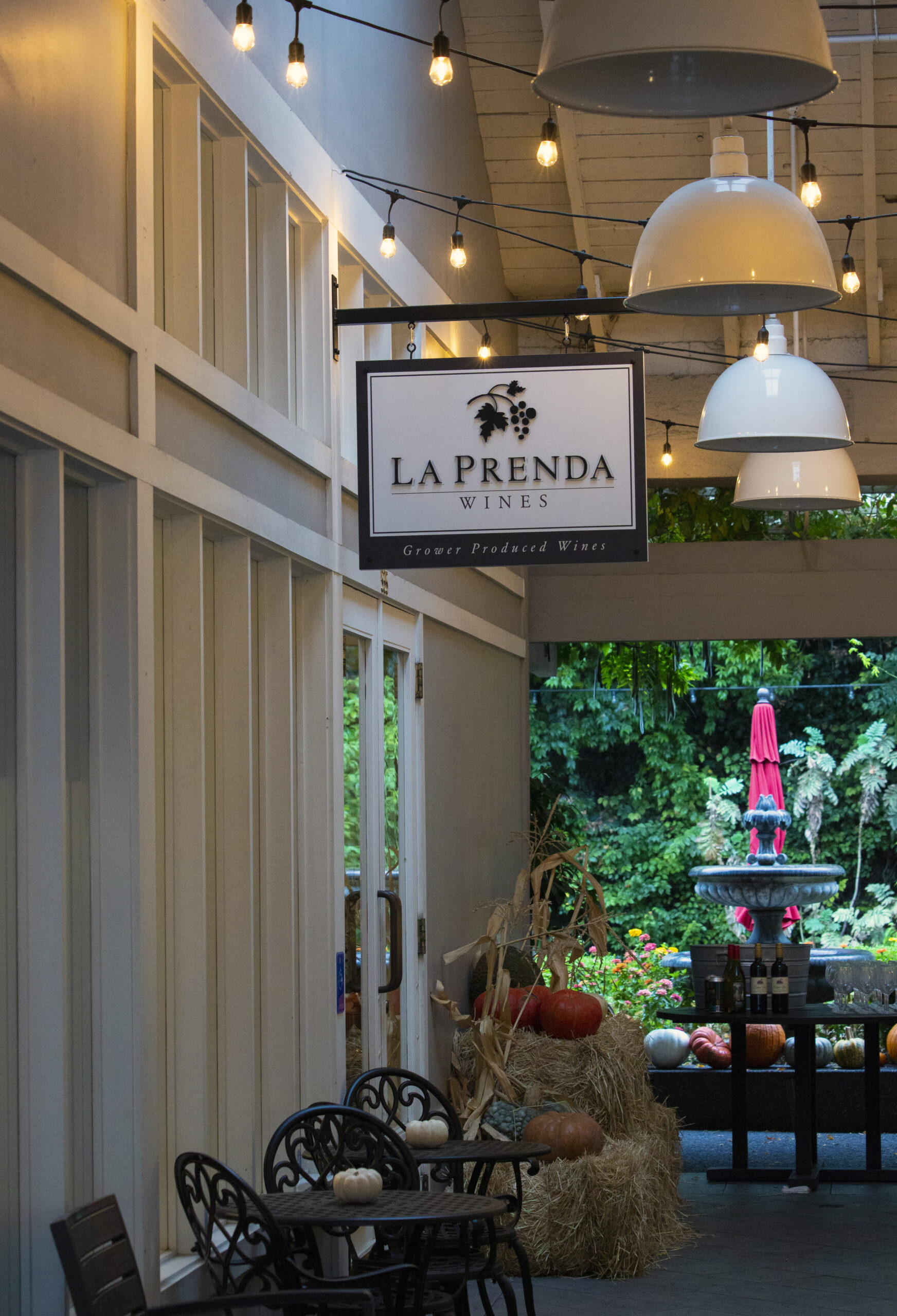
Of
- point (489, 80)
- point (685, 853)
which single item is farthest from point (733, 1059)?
point (685, 853)

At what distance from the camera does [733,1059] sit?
7.82 meters

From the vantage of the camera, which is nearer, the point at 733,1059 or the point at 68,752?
the point at 68,752

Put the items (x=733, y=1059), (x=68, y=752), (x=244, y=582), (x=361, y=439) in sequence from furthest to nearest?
(x=733, y=1059) → (x=361, y=439) → (x=244, y=582) → (x=68, y=752)

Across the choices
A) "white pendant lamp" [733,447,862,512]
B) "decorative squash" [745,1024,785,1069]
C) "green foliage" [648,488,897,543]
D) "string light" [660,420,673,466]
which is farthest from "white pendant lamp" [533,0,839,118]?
"green foliage" [648,488,897,543]

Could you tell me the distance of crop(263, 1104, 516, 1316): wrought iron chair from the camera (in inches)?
163

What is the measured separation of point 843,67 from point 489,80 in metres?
1.97

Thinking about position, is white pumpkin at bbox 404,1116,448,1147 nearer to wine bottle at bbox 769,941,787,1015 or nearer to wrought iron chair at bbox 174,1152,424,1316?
wrought iron chair at bbox 174,1152,424,1316

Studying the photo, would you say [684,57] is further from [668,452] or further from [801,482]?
[668,452]

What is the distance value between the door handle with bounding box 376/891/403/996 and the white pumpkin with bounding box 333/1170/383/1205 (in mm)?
2267

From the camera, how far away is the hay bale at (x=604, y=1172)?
595 centimetres

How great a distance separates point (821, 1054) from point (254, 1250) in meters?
5.76

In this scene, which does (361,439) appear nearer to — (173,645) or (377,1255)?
(173,645)

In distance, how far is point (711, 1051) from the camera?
30.0 ft

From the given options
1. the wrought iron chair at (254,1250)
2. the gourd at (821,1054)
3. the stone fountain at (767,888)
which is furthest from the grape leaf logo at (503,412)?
the stone fountain at (767,888)
